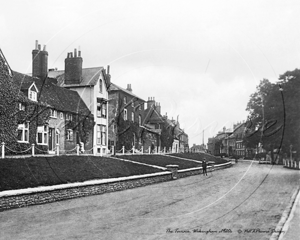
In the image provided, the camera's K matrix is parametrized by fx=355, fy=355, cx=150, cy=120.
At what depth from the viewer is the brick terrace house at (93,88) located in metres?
42.2

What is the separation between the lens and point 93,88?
42.4 m

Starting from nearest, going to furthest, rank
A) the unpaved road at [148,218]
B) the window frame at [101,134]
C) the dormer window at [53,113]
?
1. the unpaved road at [148,218]
2. the dormer window at [53,113]
3. the window frame at [101,134]

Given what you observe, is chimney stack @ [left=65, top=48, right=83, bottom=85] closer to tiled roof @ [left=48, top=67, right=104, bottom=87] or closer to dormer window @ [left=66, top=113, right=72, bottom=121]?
tiled roof @ [left=48, top=67, right=104, bottom=87]

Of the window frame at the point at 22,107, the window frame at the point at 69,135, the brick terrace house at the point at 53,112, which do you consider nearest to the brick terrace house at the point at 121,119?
the brick terrace house at the point at 53,112

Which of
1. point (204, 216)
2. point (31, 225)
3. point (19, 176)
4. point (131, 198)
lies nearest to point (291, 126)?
point (131, 198)

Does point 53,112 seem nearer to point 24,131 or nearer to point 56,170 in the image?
point 24,131

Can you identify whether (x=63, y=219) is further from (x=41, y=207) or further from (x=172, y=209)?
(x=172, y=209)

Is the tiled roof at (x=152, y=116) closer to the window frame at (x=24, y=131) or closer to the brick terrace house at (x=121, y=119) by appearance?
the brick terrace house at (x=121, y=119)

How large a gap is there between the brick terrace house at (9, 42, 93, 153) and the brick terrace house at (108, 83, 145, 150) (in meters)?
7.19

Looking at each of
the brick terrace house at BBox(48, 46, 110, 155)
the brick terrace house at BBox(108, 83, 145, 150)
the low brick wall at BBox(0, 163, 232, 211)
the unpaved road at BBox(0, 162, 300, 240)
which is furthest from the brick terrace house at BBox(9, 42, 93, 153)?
the unpaved road at BBox(0, 162, 300, 240)

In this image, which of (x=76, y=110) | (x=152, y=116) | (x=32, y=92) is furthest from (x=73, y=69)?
(x=152, y=116)

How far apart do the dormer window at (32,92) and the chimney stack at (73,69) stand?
11.3 m

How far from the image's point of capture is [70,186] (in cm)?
1648

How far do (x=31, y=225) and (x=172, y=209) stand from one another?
5317mm
